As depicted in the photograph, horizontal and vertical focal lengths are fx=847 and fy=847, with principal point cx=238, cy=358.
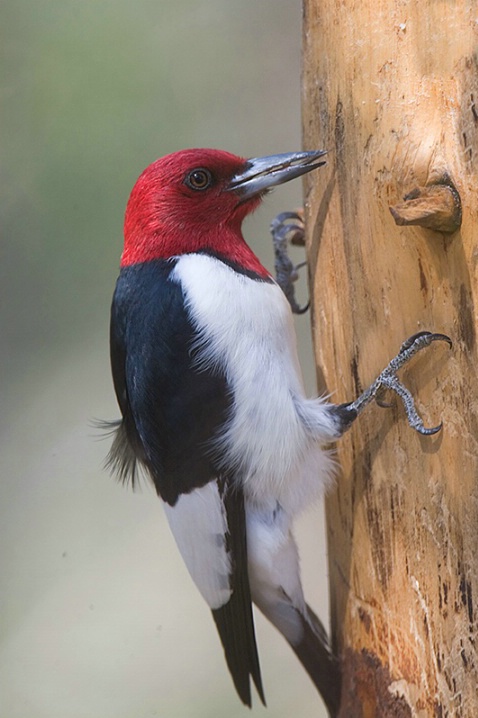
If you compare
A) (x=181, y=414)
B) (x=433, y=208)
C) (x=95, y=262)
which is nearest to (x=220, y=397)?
(x=181, y=414)

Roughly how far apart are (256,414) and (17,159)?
2.08 metres

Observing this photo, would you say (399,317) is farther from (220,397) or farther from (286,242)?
(286,242)

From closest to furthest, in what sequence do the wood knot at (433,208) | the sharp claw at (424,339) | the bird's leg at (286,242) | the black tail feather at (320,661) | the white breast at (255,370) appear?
the wood knot at (433,208), the sharp claw at (424,339), the white breast at (255,370), the black tail feather at (320,661), the bird's leg at (286,242)

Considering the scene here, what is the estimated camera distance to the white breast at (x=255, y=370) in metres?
1.74

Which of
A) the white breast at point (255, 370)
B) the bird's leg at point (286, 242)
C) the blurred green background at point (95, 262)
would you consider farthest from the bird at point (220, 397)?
the blurred green background at point (95, 262)

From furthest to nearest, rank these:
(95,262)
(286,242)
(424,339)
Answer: (95,262)
(286,242)
(424,339)

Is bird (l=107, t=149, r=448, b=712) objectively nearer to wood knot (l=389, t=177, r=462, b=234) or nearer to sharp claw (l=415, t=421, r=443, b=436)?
sharp claw (l=415, t=421, r=443, b=436)

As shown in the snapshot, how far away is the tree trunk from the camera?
1.40 meters

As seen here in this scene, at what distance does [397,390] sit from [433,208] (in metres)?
0.37

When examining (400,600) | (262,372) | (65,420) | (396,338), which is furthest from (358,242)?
(65,420)

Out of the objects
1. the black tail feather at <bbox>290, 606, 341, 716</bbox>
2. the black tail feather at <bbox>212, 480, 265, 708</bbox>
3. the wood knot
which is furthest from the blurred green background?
the wood knot

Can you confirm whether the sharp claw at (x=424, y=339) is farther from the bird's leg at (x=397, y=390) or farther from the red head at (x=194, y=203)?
the red head at (x=194, y=203)

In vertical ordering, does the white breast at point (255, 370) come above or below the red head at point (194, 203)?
below

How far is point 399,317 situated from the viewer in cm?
157
